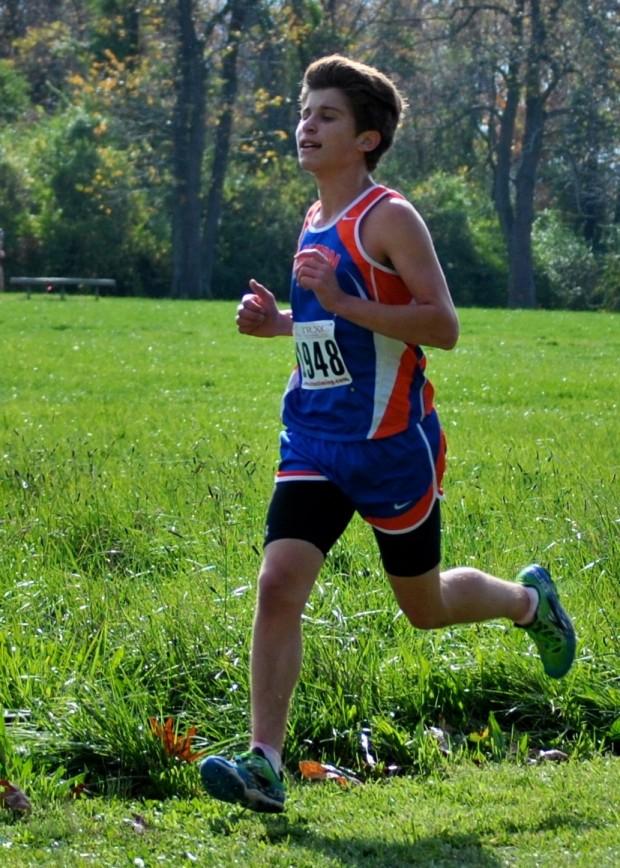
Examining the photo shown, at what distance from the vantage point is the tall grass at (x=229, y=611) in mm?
5082

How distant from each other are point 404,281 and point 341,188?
0.38m

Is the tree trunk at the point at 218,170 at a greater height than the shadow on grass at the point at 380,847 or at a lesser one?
greater

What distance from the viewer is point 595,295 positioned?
50312 mm

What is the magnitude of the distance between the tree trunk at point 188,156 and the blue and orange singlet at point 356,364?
4242 cm

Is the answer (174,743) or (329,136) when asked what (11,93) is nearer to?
(329,136)

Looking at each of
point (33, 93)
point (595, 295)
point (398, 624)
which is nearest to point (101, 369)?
point (398, 624)

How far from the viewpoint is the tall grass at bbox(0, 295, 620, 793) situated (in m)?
5.08

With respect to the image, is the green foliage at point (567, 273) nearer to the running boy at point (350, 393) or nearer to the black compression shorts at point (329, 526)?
the running boy at point (350, 393)

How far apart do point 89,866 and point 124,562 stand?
3173 mm

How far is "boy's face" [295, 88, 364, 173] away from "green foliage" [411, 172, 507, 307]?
152 feet

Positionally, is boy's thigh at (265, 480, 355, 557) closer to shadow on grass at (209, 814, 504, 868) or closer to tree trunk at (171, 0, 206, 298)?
shadow on grass at (209, 814, 504, 868)

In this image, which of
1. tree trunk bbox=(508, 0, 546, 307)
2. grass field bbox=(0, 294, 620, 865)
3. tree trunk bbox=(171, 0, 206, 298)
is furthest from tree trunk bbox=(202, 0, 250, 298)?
grass field bbox=(0, 294, 620, 865)

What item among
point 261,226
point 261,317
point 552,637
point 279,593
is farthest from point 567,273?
point 279,593

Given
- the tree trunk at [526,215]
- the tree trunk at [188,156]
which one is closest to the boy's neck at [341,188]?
the tree trunk at [188,156]
